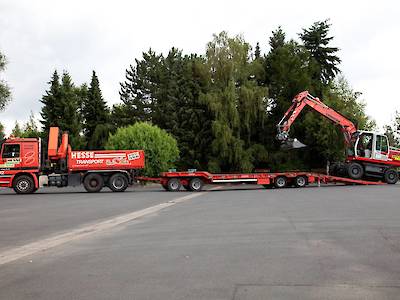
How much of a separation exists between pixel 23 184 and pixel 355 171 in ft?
70.6

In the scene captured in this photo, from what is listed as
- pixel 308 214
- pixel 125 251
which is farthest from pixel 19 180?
pixel 125 251

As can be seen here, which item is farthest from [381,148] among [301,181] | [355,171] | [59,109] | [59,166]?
[59,109]

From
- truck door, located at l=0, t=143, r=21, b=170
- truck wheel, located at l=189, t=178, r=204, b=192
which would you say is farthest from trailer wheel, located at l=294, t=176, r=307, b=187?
truck door, located at l=0, t=143, r=21, b=170

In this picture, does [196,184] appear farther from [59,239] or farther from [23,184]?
[59,239]

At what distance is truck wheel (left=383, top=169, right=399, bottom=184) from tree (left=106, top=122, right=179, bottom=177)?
18583mm

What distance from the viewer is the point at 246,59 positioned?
1929 inches

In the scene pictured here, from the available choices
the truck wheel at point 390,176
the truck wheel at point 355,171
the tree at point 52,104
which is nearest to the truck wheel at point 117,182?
the truck wheel at point 355,171

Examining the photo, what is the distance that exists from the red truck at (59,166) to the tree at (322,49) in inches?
1351

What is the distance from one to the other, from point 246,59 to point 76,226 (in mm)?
39865

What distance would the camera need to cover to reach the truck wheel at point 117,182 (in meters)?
28.8

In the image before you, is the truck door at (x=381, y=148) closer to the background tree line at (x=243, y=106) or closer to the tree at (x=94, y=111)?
the background tree line at (x=243, y=106)

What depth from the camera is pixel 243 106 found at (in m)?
46.9

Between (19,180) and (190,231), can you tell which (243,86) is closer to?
(19,180)

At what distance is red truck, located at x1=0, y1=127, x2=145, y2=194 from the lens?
89.9 ft
